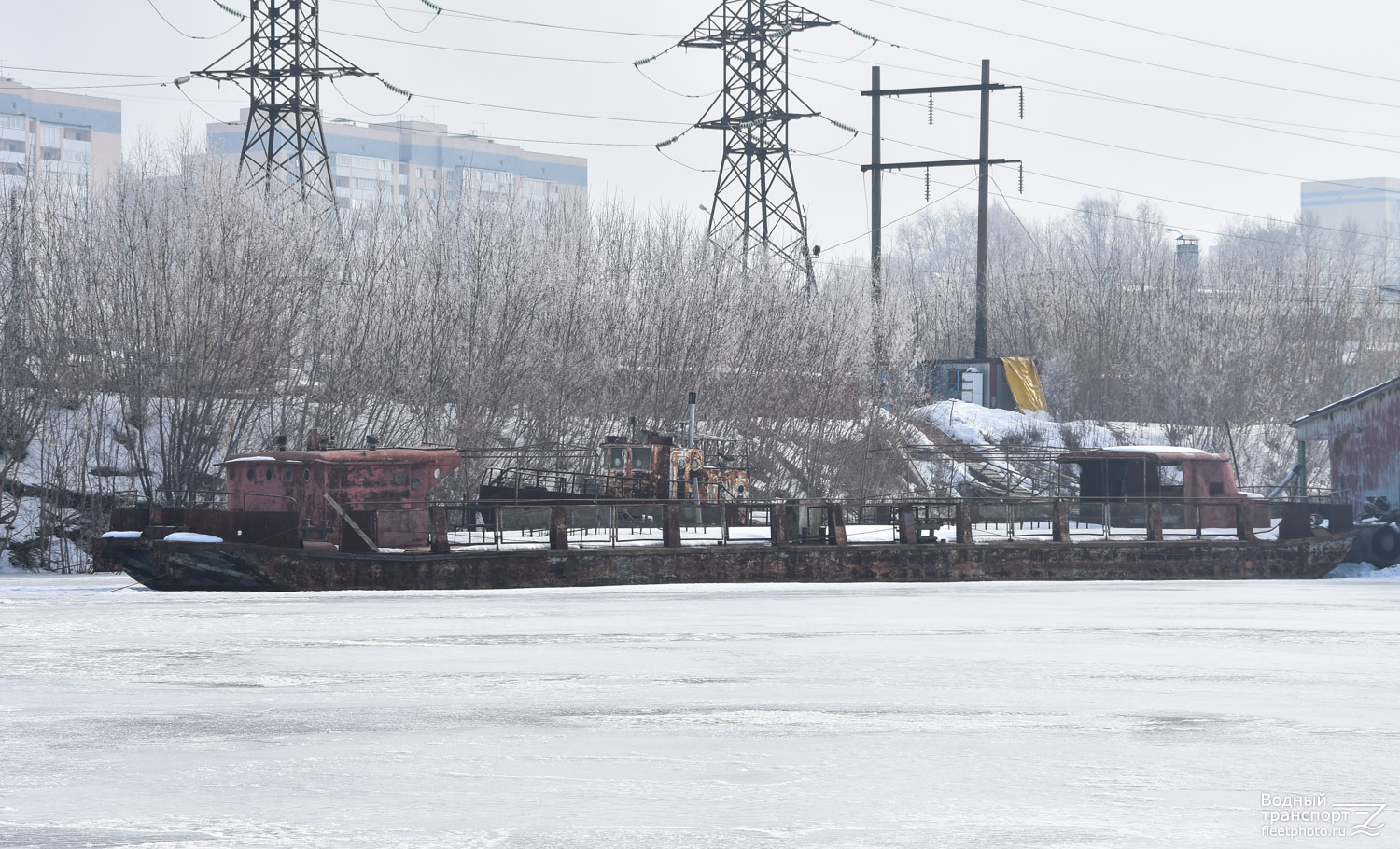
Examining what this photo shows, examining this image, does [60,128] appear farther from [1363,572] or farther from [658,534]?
[1363,572]

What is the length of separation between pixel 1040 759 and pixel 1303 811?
1.96 meters

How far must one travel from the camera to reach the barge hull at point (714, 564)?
80.9 ft

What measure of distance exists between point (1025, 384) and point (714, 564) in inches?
1264

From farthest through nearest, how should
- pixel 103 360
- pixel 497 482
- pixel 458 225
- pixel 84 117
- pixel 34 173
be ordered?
1. pixel 84 117
2. pixel 458 225
3. pixel 34 173
4. pixel 103 360
5. pixel 497 482

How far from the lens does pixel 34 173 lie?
40.2m

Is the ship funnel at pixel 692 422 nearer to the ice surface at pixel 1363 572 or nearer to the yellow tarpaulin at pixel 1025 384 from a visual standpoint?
the ice surface at pixel 1363 572

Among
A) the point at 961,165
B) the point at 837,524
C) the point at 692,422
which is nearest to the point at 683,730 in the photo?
the point at 837,524

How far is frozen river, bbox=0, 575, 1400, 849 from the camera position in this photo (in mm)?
8609

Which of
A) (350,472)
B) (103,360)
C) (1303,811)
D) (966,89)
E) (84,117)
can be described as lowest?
(1303,811)

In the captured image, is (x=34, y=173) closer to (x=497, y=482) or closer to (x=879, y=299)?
(x=497, y=482)

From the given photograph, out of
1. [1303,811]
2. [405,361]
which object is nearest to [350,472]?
[405,361]

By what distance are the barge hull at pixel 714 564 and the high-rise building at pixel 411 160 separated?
457ft

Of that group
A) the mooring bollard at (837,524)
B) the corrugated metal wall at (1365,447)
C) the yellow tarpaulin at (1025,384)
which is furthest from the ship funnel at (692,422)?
the yellow tarpaulin at (1025,384)

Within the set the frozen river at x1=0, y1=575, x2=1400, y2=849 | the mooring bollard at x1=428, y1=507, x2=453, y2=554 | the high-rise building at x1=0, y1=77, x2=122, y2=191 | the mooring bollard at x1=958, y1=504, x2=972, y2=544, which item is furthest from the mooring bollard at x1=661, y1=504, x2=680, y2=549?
the high-rise building at x1=0, y1=77, x2=122, y2=191
